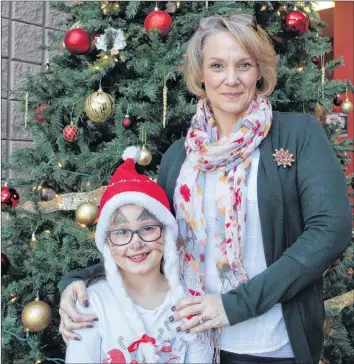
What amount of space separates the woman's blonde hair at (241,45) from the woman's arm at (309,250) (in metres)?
0.40

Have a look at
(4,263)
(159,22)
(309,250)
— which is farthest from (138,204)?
(4,263)

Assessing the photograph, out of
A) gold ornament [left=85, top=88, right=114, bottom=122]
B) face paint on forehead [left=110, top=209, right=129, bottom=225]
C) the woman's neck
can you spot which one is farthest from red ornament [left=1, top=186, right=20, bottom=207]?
the woman's neck

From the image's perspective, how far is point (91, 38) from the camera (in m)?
2.91

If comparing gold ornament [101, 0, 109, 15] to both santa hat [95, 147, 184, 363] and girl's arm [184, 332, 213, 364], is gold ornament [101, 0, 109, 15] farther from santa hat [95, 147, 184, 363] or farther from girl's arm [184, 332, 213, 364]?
girl's arm [184, 332, 213, 364]

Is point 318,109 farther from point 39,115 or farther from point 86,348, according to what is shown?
point 86,348

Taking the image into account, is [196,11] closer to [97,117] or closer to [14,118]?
[97,117]

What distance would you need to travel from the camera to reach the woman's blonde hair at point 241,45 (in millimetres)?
1647

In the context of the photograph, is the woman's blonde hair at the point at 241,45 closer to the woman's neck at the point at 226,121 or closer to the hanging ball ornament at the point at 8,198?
the woman's neck at the point at 226,121

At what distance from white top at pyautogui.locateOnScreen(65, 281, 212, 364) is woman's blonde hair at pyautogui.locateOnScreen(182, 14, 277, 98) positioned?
787mm

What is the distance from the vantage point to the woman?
57.2 inches

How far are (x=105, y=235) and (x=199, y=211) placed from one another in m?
0.32

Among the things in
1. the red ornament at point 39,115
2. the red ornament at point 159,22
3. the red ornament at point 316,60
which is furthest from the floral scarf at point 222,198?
the red ornament at point 316,60

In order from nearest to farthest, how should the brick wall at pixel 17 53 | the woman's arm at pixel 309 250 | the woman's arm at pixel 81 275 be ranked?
1. the woman's arm at pixel 309 250
2. the woman's arm at pixel 81 275
3. the brick wall at pixel 17 53

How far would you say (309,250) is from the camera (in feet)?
4.74
